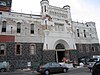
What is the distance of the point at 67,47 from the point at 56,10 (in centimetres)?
865

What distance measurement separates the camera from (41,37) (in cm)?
2941

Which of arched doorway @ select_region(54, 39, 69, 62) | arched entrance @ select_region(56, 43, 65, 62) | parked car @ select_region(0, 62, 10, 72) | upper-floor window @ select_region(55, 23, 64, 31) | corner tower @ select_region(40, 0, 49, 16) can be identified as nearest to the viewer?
parked car @ select_region(0, 62, 10, 72)

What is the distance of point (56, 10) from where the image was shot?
106 ft

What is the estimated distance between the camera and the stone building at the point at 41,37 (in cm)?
2664

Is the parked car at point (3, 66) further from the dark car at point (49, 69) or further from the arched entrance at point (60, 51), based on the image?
the arched entrance at point (60, 51)

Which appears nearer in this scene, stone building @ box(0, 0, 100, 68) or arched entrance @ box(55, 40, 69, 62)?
stone building @ box(0, 0, 100, 68)

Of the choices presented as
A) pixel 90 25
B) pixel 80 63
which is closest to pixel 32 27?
pixel 80 63

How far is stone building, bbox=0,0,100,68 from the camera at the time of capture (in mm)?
26641

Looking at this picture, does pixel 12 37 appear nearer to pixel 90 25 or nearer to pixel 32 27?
pixel 32 27

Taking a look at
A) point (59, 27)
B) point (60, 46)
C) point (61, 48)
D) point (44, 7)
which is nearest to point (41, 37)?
point (59, 27)

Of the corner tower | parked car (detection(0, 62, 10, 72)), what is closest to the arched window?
the corner tower

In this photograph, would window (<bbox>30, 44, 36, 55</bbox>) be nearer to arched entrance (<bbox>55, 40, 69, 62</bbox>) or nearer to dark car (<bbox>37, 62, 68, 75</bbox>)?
arched entrance (<bbox>55, 40, 69, 62</bbox>)

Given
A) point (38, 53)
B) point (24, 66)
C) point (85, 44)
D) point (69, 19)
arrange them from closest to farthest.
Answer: point (24, 66)
point (38, 53)
point (69, 19)
point (85, 44)

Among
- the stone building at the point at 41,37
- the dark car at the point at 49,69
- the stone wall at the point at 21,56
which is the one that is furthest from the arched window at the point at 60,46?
the dark car at the point at 49,69
